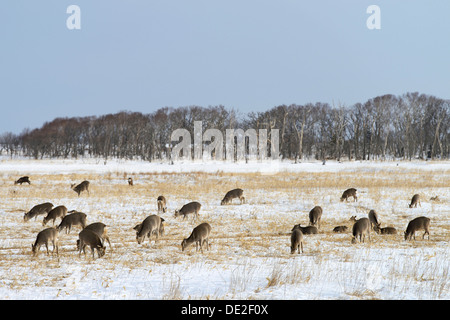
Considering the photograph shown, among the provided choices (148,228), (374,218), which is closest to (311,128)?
(374,218)

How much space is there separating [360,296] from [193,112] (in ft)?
291

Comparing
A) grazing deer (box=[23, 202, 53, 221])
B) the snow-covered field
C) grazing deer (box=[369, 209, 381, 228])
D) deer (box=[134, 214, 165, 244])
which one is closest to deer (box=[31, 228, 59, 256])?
the snow-covered field

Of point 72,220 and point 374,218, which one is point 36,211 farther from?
point 374,218

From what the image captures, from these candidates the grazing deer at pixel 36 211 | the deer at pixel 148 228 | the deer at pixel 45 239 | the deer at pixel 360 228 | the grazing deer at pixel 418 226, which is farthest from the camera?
the grazing deer at pixel 36 211

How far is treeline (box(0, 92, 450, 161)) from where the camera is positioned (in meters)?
85.0

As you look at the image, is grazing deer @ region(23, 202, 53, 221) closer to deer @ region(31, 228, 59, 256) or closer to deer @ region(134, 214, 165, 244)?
deer @ region(31, 228, 59, 256)

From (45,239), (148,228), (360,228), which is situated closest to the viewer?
(45,239)

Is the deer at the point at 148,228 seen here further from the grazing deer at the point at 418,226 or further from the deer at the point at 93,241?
the grazing deer at the point at 418,226

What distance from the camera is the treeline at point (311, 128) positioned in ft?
279

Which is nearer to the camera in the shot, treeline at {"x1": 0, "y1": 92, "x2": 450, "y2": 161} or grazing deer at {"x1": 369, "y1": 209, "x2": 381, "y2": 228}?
grazing deer at {"x1": 369, "y1": 209, "x2": 381, "y2": 228}

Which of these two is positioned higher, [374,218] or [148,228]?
[148,228]

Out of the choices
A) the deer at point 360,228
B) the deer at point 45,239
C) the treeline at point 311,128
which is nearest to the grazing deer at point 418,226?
the deer at point 360,228

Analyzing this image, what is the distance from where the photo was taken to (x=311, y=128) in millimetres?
96062

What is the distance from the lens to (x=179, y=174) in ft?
140
